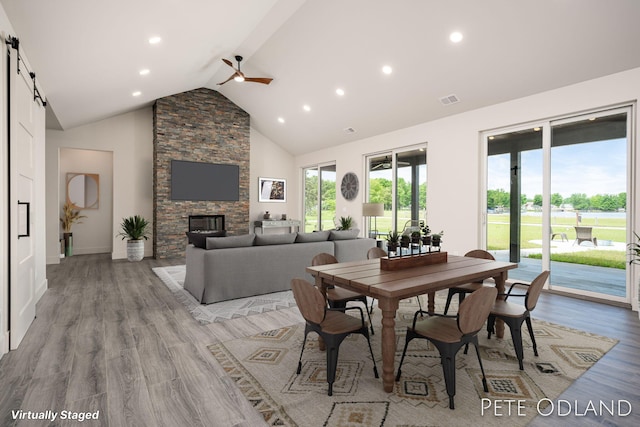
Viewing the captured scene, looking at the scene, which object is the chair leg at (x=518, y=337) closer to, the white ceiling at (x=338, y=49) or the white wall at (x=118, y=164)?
the white ceiling at (x=338, y=49)

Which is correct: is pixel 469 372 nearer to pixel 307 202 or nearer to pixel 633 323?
pixel 633 323

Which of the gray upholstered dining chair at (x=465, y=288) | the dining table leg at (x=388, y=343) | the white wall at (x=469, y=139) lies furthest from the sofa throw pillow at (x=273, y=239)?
the white wall at (x=469, y=139)

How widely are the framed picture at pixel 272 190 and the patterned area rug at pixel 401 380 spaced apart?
7122 millimetres

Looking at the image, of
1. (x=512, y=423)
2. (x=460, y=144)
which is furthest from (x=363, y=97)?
(x=512, y=423)

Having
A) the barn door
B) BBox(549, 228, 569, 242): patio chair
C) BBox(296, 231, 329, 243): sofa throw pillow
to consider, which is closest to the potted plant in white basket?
the barn door

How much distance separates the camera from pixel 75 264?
687 cm

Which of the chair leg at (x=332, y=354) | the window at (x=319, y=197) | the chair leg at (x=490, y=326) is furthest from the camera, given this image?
the window at (x=319, y=197)

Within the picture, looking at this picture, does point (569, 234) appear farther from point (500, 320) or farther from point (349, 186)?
point (349, 186)

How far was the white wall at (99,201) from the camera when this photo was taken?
27.3 feet

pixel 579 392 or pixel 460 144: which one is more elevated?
pixel 460 144

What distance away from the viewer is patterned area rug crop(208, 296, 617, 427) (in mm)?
1922

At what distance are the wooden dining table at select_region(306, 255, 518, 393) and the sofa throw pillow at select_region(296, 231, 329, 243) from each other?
1918 mm

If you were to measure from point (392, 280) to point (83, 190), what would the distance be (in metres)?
9.03

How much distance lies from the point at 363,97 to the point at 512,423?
226 inches
